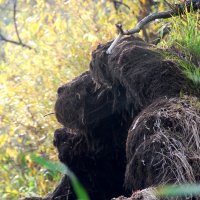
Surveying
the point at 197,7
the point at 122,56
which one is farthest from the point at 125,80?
the point at 197,7

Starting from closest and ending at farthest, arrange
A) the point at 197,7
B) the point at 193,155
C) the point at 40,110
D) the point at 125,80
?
1. the point at 193,155
2. the point at 125,80
3. the point at 197,7
4. the point at 40,110

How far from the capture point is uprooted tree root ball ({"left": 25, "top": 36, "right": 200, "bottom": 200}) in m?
3.18

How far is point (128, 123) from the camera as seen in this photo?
4.64m

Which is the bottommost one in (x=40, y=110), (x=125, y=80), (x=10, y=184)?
(x=10, y=184)

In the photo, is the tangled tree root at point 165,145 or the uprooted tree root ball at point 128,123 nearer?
the tangled tree root at point 165,145

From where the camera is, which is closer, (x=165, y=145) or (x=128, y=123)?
(x=165, y=145)

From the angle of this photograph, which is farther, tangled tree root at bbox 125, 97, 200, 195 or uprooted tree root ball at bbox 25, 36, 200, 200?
uprooted tree root ball at bbox 25, 36, 200, 200

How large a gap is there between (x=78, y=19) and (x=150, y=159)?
623cm

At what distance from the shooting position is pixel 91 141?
487 centimetres

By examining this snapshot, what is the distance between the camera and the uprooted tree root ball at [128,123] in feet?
10.4

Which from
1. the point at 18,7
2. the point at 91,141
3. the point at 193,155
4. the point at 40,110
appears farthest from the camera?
the point at 18,7

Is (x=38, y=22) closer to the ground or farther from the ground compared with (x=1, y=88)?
farther from the ground

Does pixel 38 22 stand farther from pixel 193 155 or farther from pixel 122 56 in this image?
pixel 193 155

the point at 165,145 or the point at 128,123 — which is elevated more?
the point at 165,145
